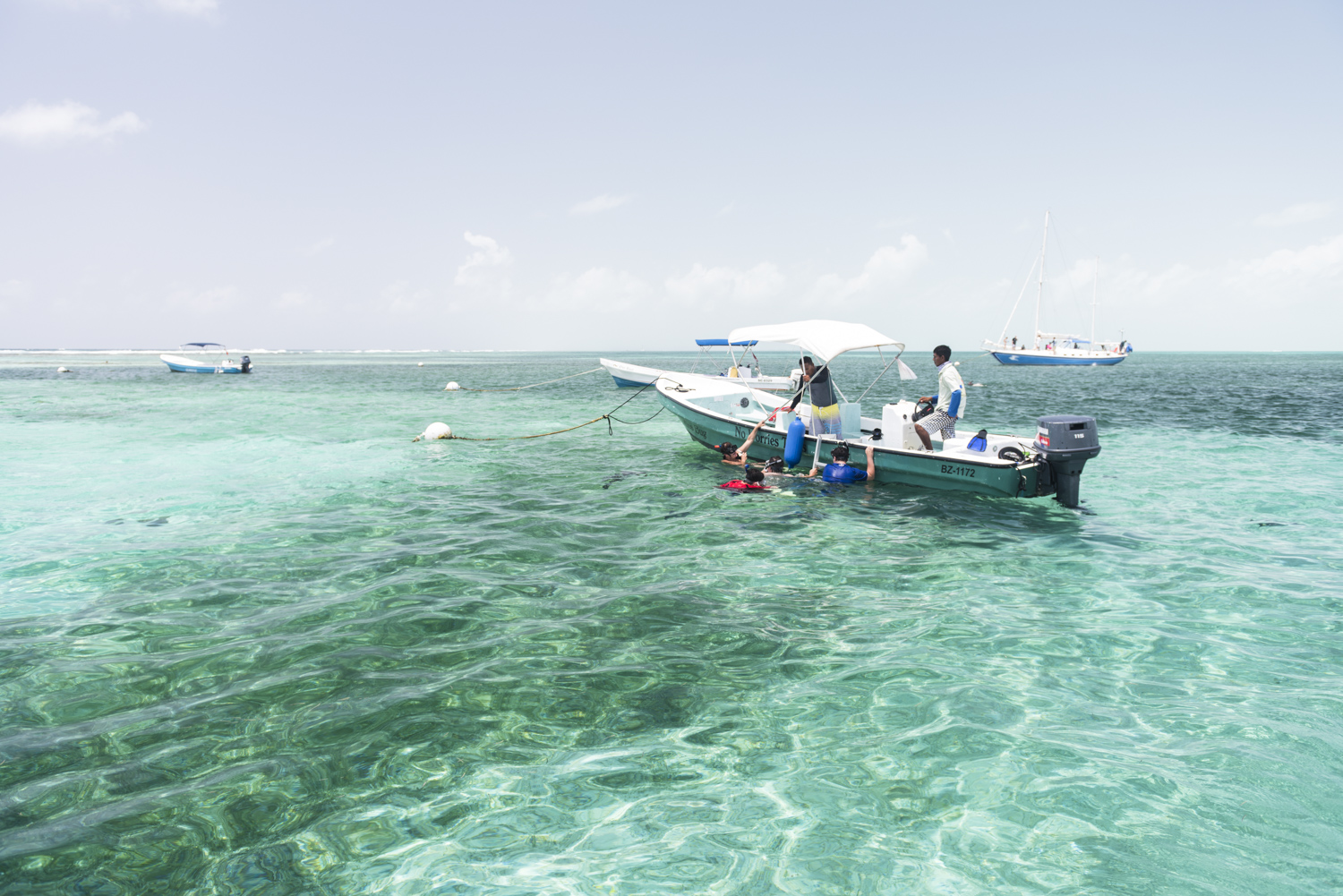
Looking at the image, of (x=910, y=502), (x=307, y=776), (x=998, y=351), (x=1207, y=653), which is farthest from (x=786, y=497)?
(x=998, y=351)

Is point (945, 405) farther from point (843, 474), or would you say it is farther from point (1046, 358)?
point (1046, 358)

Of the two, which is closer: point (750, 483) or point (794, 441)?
point (750, 483)

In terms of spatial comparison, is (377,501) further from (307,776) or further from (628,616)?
(307,776)

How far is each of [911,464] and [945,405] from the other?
1364mm

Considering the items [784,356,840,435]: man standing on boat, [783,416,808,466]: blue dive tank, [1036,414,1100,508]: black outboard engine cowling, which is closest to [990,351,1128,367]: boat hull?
[784,356,840,435]: man standing on boat

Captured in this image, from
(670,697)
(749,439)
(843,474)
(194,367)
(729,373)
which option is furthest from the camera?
(194,367)

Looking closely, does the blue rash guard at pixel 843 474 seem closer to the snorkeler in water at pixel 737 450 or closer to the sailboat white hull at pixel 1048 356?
the snorkeler in water at pixel 737 450

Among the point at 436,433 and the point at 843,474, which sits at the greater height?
the point at 843,474

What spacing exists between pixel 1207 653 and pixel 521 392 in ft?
148

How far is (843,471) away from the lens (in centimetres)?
1395

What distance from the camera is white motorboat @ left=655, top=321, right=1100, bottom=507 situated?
11.5 meters

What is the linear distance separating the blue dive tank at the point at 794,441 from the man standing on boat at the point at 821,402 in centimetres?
27

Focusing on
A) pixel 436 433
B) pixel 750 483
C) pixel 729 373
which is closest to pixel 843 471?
pixel 750 483

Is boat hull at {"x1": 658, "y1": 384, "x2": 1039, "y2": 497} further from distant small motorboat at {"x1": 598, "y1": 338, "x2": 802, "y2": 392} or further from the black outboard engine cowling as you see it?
distant small motorboat at {"x1": 598, "y1": 338, "x2": 802, "y2": 392}
